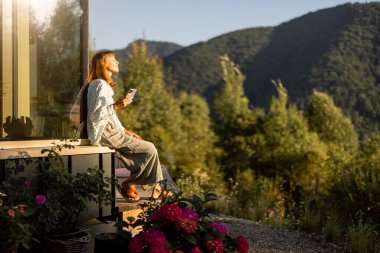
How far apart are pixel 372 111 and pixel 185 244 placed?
3611cm

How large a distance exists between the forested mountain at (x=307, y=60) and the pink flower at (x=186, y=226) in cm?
3419

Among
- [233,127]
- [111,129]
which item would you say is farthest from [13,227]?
[233,127]

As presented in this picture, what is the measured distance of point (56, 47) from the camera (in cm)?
612

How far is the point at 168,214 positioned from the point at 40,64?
2.63 meters

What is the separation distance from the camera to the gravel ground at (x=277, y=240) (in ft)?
21.3

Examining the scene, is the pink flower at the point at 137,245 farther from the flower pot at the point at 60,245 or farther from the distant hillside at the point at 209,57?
the distant hillside at the point at 209,57

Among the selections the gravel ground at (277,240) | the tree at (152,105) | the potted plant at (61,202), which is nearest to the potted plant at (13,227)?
the potted plant at (61,202)

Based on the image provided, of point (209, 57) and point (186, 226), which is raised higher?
point (209, 57)

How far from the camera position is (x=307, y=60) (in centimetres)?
4462

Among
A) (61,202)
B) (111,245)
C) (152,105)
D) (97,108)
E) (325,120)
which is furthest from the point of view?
(325,120)

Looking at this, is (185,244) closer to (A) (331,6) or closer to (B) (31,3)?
(B) (31,3)

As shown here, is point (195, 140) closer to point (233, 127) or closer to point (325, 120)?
point (233, 127)

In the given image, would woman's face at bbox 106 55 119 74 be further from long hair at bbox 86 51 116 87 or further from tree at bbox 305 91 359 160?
tree at bbox 305 91 359 160

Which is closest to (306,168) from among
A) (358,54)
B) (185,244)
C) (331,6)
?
(185,244)
